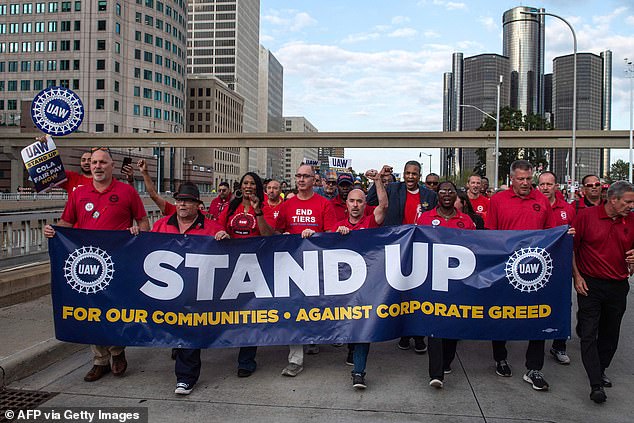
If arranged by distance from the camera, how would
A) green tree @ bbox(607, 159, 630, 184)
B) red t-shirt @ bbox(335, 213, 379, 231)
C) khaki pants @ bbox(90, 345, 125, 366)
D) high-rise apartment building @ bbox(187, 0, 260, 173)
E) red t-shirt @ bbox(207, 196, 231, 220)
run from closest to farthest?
khaki pants @ bbox(90, 345, 125, 366)
red t-shirt @ bbox(335, 213, 379, 231)
red t-shirt @ bbox(207, 196, 231, 220)
green tree @ bbox(607, 159, 630, 184)
high-rise apartment building @ bbox(187, 0, 260, 173)

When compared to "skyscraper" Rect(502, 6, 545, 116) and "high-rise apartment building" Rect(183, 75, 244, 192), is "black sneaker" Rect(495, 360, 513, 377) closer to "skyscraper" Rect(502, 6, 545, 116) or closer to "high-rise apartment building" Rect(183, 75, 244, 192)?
"high-rise apartment building" Rect(183, 75, 244, 192)

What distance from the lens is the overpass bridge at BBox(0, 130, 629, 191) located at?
1956 inches

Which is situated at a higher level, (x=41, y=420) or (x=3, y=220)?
(x=3, y=220)

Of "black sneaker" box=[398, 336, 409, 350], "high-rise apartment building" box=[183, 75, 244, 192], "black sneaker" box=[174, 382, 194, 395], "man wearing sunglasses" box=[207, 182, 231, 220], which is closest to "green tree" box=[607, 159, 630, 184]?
"high-rise apartment building" box=[183, 75, 244, 192]

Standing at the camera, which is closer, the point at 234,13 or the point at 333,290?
the point at 333,290

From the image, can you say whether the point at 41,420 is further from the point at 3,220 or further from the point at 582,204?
the point at 582,204

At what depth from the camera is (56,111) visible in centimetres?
730

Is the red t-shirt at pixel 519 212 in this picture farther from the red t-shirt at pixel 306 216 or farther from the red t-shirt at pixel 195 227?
the red t-shirt at pixel 195 227

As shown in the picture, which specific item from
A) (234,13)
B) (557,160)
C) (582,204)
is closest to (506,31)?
(557,160)

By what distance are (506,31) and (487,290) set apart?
16243 centimetres

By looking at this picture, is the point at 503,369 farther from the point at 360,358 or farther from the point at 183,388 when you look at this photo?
the point at 183,388

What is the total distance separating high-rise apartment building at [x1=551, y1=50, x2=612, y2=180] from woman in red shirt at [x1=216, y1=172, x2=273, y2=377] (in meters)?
64.2

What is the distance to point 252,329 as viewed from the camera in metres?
5.19

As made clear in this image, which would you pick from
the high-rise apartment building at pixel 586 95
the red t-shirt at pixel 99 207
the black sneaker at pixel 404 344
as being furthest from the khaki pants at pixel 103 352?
the high-rise apartment building at pixel 586 95
